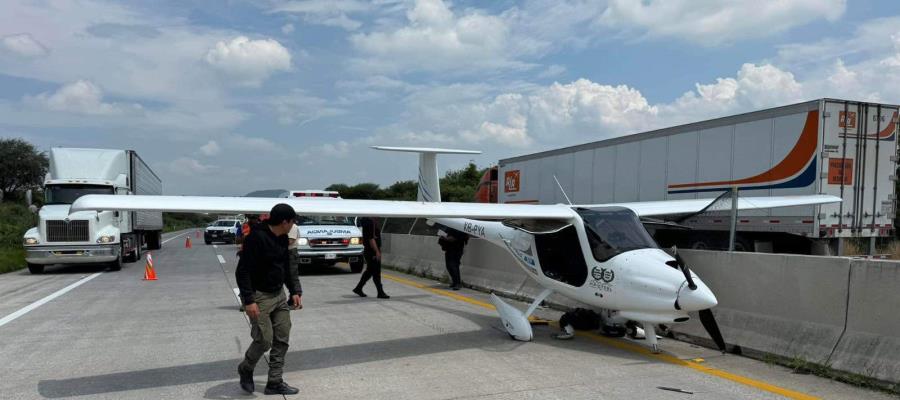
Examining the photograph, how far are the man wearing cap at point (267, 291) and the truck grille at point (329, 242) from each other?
11.2 meters

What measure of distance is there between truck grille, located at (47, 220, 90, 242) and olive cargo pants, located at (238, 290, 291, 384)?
1515 centimetres

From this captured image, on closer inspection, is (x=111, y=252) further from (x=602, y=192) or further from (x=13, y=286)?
(x=602, y=192)

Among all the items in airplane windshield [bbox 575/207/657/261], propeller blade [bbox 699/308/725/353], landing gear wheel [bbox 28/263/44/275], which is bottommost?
landing gear wheel [bbox 28/263/44/275]

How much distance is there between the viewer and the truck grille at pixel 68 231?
17.2 meters

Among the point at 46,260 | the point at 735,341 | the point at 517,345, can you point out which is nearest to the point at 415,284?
the point at 517,345

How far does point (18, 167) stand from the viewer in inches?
2530

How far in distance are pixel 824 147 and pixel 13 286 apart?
1906cm

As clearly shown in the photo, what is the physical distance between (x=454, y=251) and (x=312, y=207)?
287 inches

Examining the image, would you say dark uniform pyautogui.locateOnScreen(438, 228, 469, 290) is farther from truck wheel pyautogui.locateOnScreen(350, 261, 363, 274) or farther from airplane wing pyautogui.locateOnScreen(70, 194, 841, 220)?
airplane wing pyautogui.locateOnScreen(70, 194, 841, 220)

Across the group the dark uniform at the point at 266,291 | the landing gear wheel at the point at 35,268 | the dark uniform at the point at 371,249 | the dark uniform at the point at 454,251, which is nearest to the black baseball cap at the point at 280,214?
the dark uniform at the point at 266,291

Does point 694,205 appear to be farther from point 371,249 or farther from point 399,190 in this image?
point 399,190

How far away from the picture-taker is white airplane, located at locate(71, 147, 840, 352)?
6141mm

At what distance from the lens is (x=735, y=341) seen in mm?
6977

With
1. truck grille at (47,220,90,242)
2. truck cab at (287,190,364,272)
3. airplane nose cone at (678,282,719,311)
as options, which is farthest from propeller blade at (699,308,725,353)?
truck grille at (47,220,90,242)
